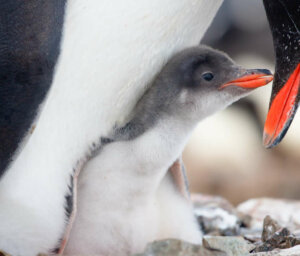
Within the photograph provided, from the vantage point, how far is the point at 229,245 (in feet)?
7.08

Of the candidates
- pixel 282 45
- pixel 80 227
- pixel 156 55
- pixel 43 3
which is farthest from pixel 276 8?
pixel 80 227

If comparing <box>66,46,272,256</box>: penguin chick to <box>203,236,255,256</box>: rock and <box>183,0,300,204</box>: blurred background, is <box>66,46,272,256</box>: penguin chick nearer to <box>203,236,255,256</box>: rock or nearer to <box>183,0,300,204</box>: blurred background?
<box>203,236,255,256</box>: rock

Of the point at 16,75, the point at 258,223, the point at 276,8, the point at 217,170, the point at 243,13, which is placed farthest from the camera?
the point at 243,13

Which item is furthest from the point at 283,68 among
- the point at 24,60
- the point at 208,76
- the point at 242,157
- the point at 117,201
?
the point at 242,157

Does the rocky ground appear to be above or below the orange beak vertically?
below

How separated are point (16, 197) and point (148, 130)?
448 millimetres

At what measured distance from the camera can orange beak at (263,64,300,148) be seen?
224 cm

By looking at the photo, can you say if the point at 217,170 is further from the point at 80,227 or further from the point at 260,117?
the point at 80,227

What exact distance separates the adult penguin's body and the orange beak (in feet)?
1.16

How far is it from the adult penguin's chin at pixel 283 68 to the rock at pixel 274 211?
0.79 metres

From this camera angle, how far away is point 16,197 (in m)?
2.25

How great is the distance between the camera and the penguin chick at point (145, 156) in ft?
7.72

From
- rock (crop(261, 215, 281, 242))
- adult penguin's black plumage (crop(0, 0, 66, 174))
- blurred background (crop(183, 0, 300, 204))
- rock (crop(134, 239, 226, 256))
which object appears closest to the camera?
rock (crop(134, 239, 226, 256))

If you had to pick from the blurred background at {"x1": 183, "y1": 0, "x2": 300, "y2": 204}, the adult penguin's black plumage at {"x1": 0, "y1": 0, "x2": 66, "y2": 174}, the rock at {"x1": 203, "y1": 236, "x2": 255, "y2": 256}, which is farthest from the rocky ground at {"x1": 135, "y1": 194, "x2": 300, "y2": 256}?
the blurred background at {"x1": 183, "y1": 0, "x2": 300, "y2": 204}
